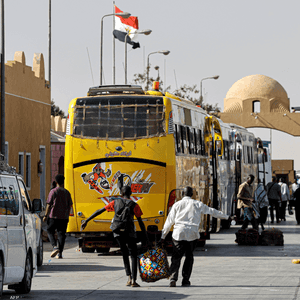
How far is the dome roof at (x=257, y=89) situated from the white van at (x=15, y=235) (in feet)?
209

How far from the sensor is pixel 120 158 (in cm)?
1744

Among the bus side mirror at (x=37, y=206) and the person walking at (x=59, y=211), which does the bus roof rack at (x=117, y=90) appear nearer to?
the person walking at (x=59, y=211)

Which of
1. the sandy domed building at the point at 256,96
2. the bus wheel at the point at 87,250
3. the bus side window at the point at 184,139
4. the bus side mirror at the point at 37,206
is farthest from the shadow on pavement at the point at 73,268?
the sandy domed building at the point at 256,96

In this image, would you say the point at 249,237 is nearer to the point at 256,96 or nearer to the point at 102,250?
the point at 102,250

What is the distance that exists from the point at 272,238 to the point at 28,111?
1446cm

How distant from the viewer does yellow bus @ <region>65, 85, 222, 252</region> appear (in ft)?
56.6

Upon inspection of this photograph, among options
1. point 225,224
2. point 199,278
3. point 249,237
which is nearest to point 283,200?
point 225,224

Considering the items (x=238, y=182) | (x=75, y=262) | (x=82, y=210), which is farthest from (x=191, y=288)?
(x=238, y=182)

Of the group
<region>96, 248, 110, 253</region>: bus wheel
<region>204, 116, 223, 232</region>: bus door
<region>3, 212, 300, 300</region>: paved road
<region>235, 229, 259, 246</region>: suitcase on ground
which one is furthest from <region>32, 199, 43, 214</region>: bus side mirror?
<region>204, 116, 223, 232</region>: bus door

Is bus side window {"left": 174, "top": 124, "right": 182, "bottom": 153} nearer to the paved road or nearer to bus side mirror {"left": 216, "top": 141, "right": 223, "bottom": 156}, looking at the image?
the paved road

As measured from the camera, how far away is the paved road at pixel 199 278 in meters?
11.2

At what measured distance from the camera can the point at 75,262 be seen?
16203mm

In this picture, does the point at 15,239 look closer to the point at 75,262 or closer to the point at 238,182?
the point at 75,262

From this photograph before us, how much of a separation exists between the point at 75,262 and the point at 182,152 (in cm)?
374
